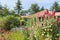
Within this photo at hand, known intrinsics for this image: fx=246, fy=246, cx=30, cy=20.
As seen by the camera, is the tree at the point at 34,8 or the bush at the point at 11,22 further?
the tree at the point at 34,8

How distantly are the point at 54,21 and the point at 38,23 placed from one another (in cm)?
69

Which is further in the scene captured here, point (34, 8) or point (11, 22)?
point (34, 8)

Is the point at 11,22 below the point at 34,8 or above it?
above

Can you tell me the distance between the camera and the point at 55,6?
64250 mm

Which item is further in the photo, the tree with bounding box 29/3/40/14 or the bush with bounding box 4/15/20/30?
the tree with bounding box 29/3/40/14

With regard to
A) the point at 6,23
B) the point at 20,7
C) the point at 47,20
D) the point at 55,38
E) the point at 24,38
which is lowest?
the point at 20,7

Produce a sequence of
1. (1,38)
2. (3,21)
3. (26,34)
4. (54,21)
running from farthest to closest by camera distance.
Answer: (3,21) → (26,34) → (1,38) → (54,21)

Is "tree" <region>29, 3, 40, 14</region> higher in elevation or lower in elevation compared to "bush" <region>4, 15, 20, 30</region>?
lower

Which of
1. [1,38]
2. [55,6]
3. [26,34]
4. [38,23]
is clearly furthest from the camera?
[55,6]

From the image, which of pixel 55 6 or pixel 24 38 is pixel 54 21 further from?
pixel 55 6

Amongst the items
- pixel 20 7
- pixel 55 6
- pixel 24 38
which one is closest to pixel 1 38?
pixel 24 38

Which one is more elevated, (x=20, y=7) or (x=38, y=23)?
(x=38, y=23)

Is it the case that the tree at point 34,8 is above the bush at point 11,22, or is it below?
below

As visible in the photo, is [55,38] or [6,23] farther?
[6,23]
